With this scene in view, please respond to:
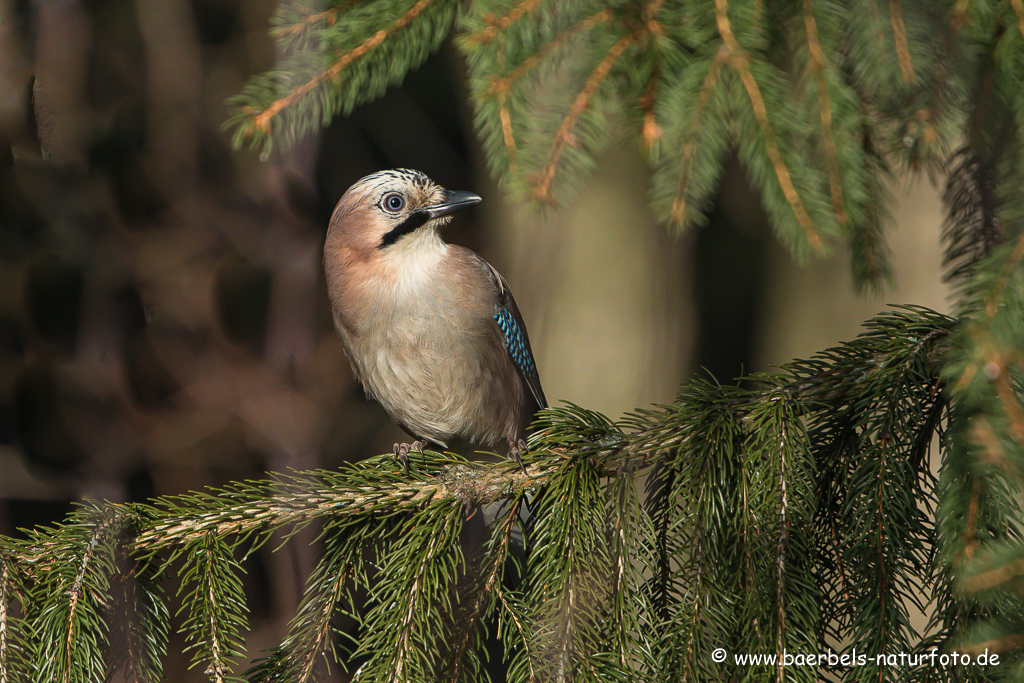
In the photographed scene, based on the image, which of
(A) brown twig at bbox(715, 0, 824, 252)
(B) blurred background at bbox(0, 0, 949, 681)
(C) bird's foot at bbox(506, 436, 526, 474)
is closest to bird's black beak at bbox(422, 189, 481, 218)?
(C) bird's foot at bbox(506, 436, 526, 474)

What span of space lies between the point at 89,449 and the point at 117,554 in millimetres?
1878

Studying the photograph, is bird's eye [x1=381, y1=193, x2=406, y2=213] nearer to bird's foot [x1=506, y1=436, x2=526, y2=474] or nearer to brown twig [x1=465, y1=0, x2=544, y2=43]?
bird's foot [x1=506, y1=436, x2=526, y2=474]

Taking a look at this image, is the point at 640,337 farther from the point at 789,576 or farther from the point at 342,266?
the point at 789,576

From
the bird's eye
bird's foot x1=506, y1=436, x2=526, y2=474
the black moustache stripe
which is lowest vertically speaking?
bird's foot x1=506, y1=436, x2=526, y2=474

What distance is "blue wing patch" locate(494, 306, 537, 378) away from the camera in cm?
234

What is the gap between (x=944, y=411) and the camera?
125 centimetres

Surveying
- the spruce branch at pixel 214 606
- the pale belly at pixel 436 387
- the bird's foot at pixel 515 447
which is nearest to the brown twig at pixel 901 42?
the bird's foot at pixel 515 447

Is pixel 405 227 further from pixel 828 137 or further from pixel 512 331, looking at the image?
pixel 828 137

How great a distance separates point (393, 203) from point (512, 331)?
1.74 ft

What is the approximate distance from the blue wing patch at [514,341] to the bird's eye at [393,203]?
42cm

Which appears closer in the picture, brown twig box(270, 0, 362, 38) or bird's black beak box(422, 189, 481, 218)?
brown twig box(270, 0, 362, 38)

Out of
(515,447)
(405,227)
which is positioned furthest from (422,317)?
(515,447)

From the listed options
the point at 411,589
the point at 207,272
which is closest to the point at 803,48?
the point at 411,589

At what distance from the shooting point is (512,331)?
7.82 feet
